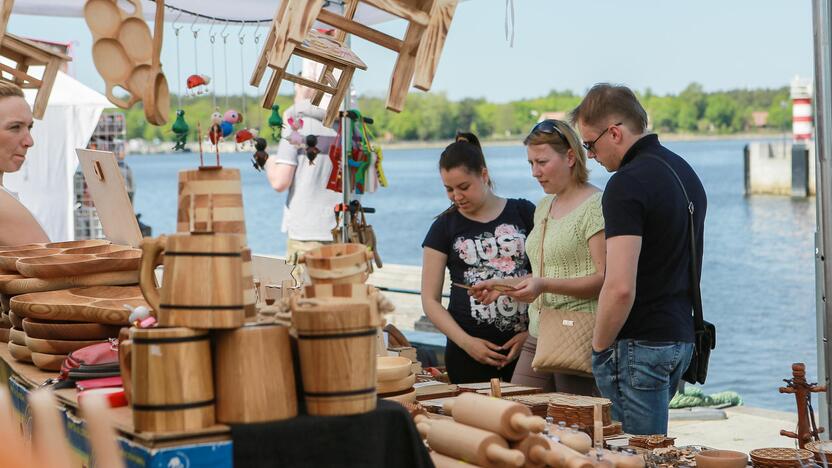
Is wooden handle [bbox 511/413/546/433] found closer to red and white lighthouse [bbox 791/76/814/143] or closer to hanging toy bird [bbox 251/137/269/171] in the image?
hanging toy bird [bbox 251/137/269/171]

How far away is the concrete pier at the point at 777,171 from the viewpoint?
44.8 m

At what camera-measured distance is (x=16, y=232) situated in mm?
2613

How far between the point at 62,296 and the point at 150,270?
0.58 m

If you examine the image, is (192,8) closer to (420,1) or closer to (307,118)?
(307,118)

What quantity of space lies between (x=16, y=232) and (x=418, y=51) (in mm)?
1305

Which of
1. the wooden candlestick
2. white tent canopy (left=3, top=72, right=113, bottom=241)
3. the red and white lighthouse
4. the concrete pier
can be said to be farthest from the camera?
the concrete pier

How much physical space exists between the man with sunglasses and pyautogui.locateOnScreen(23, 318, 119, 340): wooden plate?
1.21 meters

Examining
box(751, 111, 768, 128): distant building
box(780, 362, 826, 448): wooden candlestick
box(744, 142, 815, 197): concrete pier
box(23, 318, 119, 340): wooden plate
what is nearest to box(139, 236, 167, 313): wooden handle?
box(23, 318, 119, 340): wooden plate

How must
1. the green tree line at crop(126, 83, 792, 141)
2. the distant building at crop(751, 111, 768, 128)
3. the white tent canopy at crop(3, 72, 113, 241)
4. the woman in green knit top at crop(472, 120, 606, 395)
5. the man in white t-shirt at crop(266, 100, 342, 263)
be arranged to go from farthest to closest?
1. the distant building at crop(751, 111, 768, 128)
2. the green tree line at crop(126, 83, 792, 141)
3. the white tent canopy at crop(3, 72, 113, 241)
4. the man in white t-shirt at crop(266, 100, 342, 263)
5. the woman in green knit top at crop(472, 120, 606, 395)

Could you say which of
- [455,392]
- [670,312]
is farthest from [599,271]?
[455,392]

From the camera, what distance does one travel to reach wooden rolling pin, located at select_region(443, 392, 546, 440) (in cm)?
157

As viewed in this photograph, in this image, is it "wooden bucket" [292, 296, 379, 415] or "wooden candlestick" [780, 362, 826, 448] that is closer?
"wooden bucket" [292, 296, 379, 415]

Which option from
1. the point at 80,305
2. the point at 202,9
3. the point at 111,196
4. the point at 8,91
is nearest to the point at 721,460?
A: the point at 80,305

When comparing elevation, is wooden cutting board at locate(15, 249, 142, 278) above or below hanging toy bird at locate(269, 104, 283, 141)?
below
